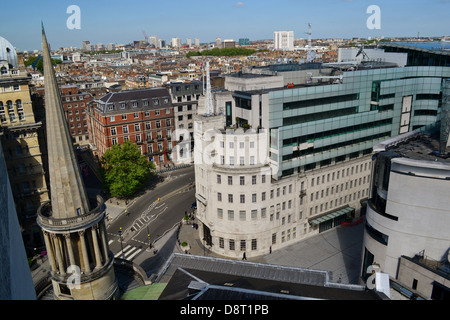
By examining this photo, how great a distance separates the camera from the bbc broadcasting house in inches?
2427

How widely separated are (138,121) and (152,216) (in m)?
34.8

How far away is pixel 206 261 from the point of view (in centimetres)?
4291

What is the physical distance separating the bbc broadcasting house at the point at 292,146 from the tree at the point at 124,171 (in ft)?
88.3

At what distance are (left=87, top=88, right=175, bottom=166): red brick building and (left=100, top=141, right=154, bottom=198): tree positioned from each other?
12494mm

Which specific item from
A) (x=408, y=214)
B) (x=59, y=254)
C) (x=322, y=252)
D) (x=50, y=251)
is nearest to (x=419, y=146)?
(x=408, y=214)

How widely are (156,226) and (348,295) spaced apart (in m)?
54.2

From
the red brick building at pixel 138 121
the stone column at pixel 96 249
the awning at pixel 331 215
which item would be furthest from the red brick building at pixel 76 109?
the stone column at pixel 96 249

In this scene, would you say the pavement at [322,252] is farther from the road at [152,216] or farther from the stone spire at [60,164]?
the stone spire at [60,164]

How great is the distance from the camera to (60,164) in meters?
29.8

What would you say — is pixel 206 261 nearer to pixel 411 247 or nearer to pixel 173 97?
pixel 411 247

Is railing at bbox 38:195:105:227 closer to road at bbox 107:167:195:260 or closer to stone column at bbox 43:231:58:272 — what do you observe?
stone column at bbox 43:231:58:272

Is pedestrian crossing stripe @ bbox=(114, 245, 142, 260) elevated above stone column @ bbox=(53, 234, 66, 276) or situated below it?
below

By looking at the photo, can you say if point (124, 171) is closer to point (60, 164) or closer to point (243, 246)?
point (243, 246)

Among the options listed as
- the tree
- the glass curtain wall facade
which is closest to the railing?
the glass curtain wall facade
